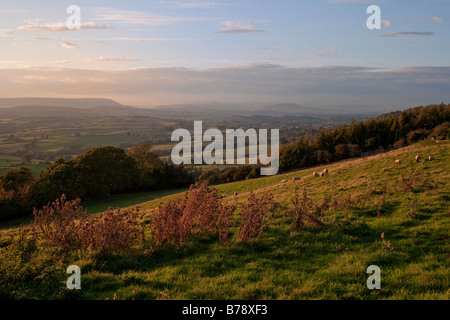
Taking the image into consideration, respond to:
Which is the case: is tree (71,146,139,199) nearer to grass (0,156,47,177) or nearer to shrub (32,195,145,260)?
grass (0,156,47,177)

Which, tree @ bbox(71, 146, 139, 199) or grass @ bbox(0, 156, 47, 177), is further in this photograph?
grass @ bbox(0, 156, 47, 177)

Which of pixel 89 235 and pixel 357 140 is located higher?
pixel 357 140

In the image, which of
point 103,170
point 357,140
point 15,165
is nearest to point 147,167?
point 103,170

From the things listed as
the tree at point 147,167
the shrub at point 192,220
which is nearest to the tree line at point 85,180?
the tree at point 147,167

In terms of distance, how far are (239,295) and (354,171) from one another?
21.3 metres

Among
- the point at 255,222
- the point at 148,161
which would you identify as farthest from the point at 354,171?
the point at 148,161

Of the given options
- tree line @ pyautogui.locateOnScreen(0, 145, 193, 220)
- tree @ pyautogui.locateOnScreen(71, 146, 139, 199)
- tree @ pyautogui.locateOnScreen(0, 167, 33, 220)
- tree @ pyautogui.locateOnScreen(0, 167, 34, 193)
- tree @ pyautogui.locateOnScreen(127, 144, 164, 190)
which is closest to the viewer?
tree @ pyautogui.locateOnScreen(0, 167, 33, 220)

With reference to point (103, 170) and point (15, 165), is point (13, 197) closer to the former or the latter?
point (103, 170)

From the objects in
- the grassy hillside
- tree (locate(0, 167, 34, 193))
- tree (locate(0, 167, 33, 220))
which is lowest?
tree (locate(0, 167, 33, 220))

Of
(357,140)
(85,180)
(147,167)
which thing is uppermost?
(357,140)

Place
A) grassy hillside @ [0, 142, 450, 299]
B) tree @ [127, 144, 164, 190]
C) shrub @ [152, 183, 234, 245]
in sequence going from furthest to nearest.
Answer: tree @ [127, 144, 164, 190] → shrub @ [152, 183, 234, 245] → grassy hillside @ [0, 142, 450, 299]

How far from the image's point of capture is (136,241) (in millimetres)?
8523

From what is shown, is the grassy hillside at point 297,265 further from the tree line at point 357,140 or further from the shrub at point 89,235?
the tree line at point 357,140

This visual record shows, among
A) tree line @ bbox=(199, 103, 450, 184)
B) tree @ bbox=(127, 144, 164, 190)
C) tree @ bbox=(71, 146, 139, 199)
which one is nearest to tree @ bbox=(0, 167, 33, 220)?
tree @ bbox=(71, 146, 139, 199)
